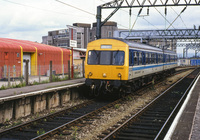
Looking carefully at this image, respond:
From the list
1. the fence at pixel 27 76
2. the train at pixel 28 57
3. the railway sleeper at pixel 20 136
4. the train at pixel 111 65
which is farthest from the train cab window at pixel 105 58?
the railway sleeper at pixel 20 136

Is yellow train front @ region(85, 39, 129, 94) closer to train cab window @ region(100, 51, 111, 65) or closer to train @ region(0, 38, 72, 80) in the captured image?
train cab window @ region(100, 51, 111, 65)

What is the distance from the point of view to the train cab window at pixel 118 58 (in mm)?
13258

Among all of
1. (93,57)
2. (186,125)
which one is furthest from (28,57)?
(186,125)

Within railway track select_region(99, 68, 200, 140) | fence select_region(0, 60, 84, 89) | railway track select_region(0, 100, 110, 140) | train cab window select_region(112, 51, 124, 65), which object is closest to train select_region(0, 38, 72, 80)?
fence select_region(0, 60, 84, 89)

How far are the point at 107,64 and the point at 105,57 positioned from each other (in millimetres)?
425

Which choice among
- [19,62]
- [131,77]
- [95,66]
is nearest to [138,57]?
[131,77]

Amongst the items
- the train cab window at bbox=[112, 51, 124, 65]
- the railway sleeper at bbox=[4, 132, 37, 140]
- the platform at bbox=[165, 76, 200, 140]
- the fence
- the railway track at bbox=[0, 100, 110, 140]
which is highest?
the train cab window at bbox=[112, 51, 124, 65]

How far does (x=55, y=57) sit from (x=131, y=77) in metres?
17.5

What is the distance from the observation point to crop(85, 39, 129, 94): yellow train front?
13172 millimetres

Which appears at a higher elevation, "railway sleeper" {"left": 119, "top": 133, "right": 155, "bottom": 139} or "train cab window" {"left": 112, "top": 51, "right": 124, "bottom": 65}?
"train cab window" {"left": 112, "top": 51, "right": 124, "bottom": 65}

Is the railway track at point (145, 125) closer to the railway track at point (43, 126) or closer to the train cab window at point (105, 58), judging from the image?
the railway track at point (43, 126)

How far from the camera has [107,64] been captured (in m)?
13.5

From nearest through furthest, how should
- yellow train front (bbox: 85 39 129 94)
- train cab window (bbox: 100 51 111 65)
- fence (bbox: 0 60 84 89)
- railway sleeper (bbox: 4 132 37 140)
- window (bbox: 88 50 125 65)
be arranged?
railway sleeper (bbox: 4 132 37 140), yellow train front (bbox: 85 39 129 94), window (bbox: 88 50 125 65), train cab window (bbox: 100 51 111 65), fence (bbox: 0 60 84 89)

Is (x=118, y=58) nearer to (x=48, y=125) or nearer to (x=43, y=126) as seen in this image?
(x=48, y=125)
